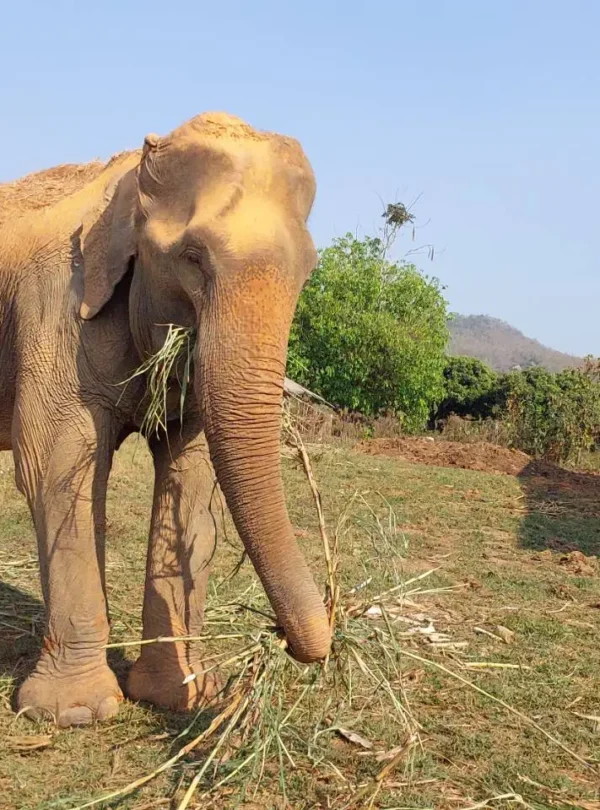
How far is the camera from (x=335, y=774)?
4.24m

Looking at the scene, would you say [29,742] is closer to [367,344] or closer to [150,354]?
[150,354]

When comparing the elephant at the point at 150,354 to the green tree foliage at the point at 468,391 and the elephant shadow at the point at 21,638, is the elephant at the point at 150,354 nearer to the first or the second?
the elephant shadow at the point at 21,638

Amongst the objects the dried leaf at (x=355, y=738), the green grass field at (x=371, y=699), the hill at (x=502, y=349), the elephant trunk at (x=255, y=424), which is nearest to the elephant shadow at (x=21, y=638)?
the green grass field at (x=371, y=699)

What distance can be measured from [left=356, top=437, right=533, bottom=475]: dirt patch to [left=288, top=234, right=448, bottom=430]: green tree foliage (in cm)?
445

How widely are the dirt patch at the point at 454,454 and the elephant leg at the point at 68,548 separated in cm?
1330

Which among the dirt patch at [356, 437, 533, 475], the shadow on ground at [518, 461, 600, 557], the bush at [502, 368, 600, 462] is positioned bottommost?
the shadow on ground at [518, 461, 600, 557]

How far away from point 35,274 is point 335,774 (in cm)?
304

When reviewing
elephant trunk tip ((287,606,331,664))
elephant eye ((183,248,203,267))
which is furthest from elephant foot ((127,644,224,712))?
elephant eye ((183,248,203,267))

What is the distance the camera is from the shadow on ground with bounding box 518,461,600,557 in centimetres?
1083

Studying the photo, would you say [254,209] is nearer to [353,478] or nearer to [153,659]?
[153,659]

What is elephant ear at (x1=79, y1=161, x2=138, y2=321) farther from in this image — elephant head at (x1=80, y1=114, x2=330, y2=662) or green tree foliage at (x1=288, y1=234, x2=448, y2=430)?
green tree foliage at (x1=288, y1=234, x2=448, y2=430)

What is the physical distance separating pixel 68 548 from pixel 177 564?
68 cm

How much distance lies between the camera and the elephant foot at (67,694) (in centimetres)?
480

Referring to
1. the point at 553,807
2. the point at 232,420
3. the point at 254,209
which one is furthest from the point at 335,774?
the point at 254,209
